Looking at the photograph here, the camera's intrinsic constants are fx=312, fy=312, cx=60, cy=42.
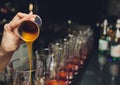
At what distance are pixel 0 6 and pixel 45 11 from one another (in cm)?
43

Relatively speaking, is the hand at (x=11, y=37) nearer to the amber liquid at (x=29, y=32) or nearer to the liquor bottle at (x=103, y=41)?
the amber liquid at (x=29, y=32)

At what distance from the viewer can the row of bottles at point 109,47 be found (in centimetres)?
208

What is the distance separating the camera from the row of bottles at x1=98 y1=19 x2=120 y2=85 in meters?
2.08

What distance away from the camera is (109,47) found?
233cm

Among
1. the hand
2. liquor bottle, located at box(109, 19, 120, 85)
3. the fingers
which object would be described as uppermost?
the fingers

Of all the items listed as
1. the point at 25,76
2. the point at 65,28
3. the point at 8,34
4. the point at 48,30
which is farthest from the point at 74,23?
the point at 25,76

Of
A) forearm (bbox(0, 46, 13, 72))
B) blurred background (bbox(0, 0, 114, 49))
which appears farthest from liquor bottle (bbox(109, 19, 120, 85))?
forearm (bbox(0, 46, 13, 72))

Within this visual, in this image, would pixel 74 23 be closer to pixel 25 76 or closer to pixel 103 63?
pixel 103 63

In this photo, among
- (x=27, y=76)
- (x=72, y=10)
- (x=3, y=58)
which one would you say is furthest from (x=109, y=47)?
(x=27, y=76)

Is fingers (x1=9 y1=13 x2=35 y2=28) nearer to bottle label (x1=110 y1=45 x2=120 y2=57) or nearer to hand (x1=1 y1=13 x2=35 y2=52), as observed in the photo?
hand (x1=1 y1=13 x2=35 y2=52)

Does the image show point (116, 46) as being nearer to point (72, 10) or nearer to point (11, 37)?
point (72, 10)

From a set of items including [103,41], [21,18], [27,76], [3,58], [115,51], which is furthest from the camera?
[103,41]

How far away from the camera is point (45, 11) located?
7.25ft

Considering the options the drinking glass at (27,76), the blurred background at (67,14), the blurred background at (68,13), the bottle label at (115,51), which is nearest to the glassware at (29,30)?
the drinking glass at (27,76)
